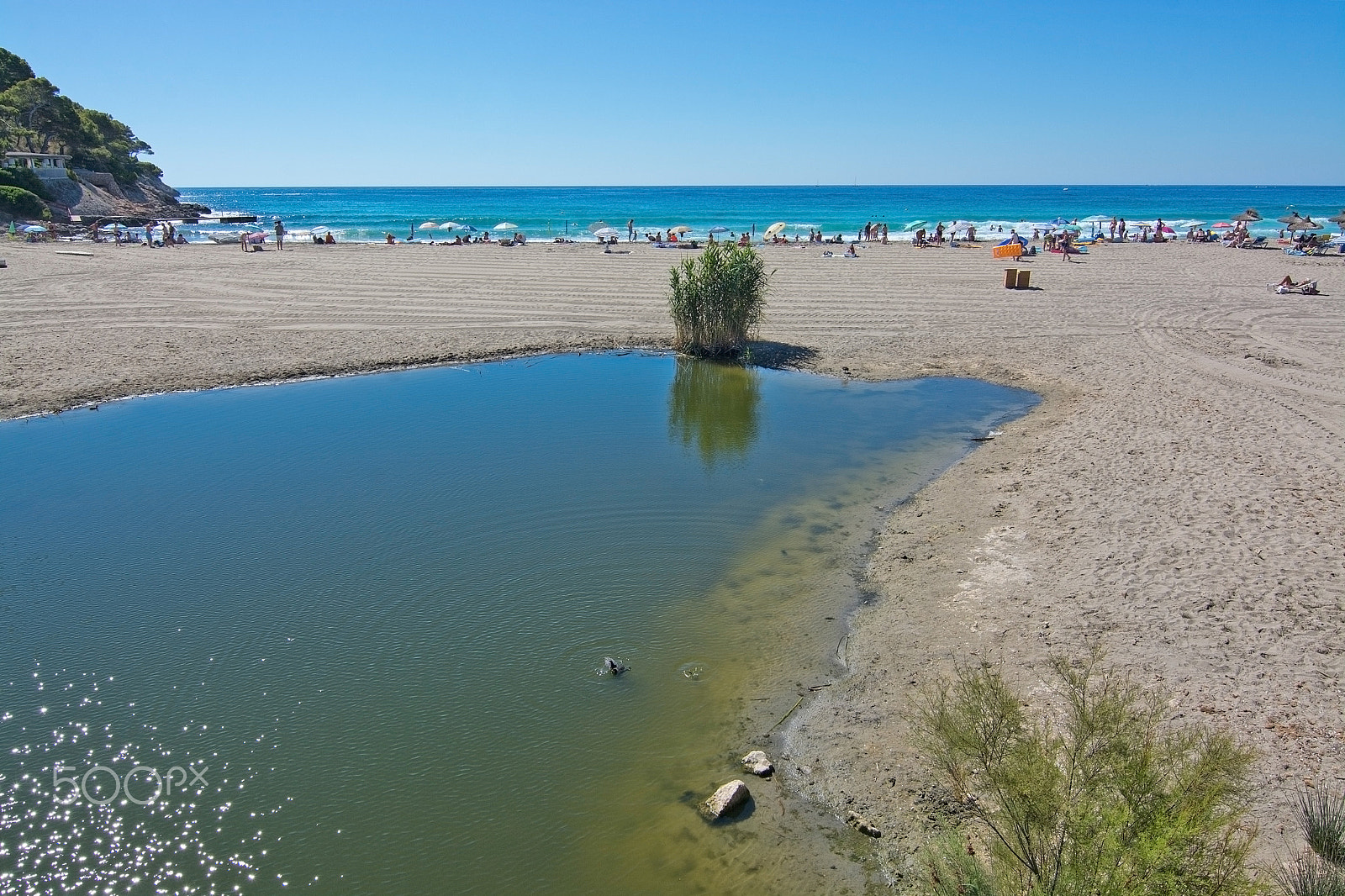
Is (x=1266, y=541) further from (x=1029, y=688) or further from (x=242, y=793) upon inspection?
(x=242, y=793)

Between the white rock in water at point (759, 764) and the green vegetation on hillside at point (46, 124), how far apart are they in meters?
81.9

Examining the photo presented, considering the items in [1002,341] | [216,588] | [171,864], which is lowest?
[171,864]

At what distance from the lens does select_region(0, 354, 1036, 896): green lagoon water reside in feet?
19.6

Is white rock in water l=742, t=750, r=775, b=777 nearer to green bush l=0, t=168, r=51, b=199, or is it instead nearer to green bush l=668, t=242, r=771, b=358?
green bush l=668, t=242, r=771, b=358

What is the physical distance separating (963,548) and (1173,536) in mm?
2325

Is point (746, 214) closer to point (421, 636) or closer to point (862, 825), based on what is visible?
point (421, 636)

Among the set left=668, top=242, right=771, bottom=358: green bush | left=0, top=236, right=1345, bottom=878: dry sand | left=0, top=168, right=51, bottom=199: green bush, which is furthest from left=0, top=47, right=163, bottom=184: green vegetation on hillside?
left=668, top=242, right=771, bottom=358: green bush

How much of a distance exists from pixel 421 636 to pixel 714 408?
931 cm

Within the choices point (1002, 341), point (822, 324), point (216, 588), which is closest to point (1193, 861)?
point (216, 588)

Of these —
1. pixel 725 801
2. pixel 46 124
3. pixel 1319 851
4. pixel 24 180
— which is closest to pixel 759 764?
pixel 725 801

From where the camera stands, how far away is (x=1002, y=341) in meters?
20.8

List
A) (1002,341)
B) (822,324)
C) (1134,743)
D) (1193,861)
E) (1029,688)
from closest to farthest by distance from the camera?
(1193,861) → (1134,743) → (1029,688) → (1002,341) → (822,324)

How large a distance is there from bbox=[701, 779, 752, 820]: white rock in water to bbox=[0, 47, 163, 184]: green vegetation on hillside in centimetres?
8207

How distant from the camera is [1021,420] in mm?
14906
